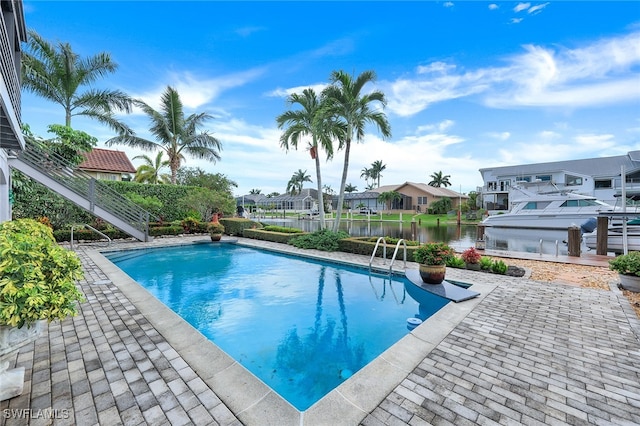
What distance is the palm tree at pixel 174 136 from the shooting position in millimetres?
20000

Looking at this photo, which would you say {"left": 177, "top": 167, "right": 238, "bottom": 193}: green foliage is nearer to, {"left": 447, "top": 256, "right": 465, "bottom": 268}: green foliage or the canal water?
the canal water

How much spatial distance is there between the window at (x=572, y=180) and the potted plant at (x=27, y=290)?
44436 mm

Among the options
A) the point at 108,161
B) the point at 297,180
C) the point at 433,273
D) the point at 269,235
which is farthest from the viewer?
the point at 297,180

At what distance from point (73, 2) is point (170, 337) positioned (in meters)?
12.2

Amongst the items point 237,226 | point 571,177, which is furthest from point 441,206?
point 237,226

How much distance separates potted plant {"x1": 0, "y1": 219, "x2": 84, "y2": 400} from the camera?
2.00 meters

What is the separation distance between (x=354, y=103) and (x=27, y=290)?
11573 millimetres

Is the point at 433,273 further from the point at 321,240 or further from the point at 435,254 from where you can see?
the point at 321,240

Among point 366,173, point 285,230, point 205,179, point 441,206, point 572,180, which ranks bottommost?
point 285,230

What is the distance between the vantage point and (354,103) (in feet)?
38.2

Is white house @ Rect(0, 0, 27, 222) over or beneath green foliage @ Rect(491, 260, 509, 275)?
over

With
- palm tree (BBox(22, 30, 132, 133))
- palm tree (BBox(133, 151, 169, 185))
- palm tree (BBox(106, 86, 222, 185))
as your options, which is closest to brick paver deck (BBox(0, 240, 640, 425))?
palm tree (BBox(22, 30, 132, 133))

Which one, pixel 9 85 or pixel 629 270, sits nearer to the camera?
pixel 9 85

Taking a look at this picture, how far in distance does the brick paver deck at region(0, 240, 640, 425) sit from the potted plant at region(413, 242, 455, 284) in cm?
176
